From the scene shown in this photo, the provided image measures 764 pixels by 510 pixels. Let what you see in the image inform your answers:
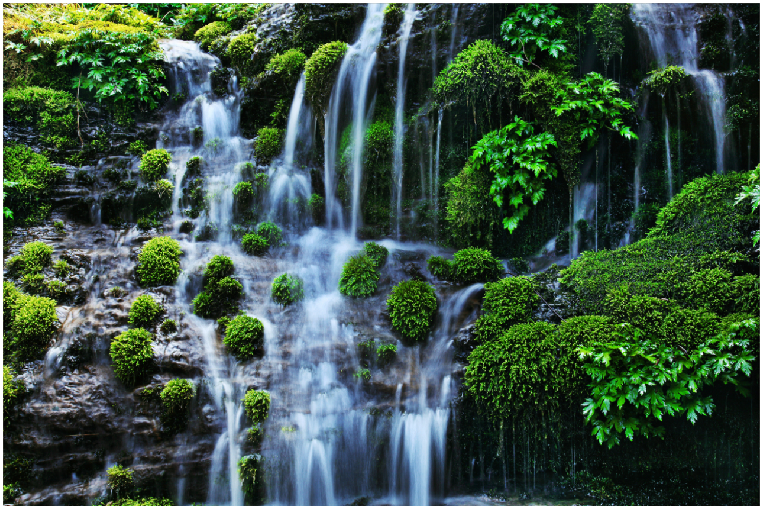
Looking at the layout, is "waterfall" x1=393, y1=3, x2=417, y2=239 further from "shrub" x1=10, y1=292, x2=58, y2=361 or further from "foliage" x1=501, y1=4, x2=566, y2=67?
"shrub" x1=10, y1=292, x2=58, y2=361

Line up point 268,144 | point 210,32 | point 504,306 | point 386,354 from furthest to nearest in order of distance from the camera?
point 210,32 → point 268,144 → point 386,354 → point 504,306

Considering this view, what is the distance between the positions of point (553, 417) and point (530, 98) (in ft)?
18.0

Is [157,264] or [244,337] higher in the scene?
[157,264]

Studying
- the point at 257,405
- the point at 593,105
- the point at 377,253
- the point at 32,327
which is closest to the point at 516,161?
the point at 593,105

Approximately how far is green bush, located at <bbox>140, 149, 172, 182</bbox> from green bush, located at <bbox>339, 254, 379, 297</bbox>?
186 inches

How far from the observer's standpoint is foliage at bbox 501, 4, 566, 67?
8367mm

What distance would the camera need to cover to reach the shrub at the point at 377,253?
27.7ft

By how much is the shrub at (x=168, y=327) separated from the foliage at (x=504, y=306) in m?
4.69

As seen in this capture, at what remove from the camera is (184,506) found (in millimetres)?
5832

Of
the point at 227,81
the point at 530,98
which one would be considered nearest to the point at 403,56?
the point at 530,98

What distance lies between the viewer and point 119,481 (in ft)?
18.8

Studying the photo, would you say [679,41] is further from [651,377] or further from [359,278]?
[359,278]

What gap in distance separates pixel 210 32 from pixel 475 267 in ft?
30.9

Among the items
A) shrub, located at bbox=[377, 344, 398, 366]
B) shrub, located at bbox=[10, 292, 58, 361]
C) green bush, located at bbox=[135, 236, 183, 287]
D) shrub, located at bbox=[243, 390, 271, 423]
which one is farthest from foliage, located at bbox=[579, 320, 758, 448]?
shrub, located at bbox=[10, 292, 58, 361]
